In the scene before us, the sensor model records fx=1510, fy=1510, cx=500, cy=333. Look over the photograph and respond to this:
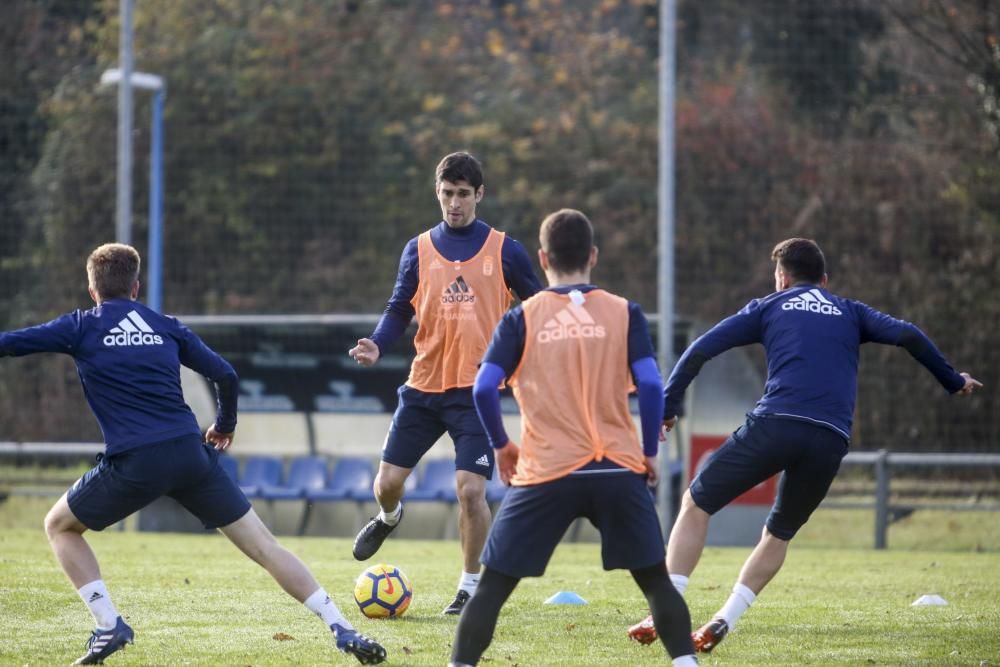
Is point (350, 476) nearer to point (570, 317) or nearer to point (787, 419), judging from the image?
point (787, 419)

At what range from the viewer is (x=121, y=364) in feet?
20.8

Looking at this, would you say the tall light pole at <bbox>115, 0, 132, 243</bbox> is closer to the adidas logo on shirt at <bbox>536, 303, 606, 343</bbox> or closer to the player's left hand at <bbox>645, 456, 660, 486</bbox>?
the adidas logo on shirt at <bbox>536, 303, 606, 343</bbox>

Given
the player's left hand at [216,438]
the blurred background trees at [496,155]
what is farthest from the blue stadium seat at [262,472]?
the player's left hand at [216,438]

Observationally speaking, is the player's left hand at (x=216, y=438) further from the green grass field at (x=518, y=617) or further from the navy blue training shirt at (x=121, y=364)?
the green grass field at (x=518, y=617)

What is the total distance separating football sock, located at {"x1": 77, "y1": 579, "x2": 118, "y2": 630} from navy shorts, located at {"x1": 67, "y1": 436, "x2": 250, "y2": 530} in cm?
28

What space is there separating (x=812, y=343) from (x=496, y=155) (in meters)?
17.8

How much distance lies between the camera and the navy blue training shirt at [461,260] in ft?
25.6

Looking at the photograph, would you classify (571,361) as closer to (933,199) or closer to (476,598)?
(476,598)

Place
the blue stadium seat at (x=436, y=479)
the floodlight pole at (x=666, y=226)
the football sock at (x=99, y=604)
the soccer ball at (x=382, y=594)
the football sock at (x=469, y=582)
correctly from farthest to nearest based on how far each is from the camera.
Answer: the blue stadium seat at (x=436, y=479) < the floodlight pole at (x=666, y=226) < the football sock at (x=469, y=582) < the soccer ball at (x=382, y=594) < the football sock at (x=99, y=604)

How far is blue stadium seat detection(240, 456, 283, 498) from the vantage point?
17344 millimetres

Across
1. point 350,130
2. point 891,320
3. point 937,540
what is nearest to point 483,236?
point 891,320

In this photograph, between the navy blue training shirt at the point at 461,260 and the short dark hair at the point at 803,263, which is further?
the navy blue training shirt at the point at 461,260

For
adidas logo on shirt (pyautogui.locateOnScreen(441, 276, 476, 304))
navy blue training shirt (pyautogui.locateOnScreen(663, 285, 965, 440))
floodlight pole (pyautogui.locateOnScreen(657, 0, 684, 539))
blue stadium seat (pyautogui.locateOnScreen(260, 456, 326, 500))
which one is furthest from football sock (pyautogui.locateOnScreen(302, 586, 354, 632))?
blue stadium seat (pyautogui.locateOnScreen(260, 456, 326, 500))

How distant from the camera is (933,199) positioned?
21.8 metres
